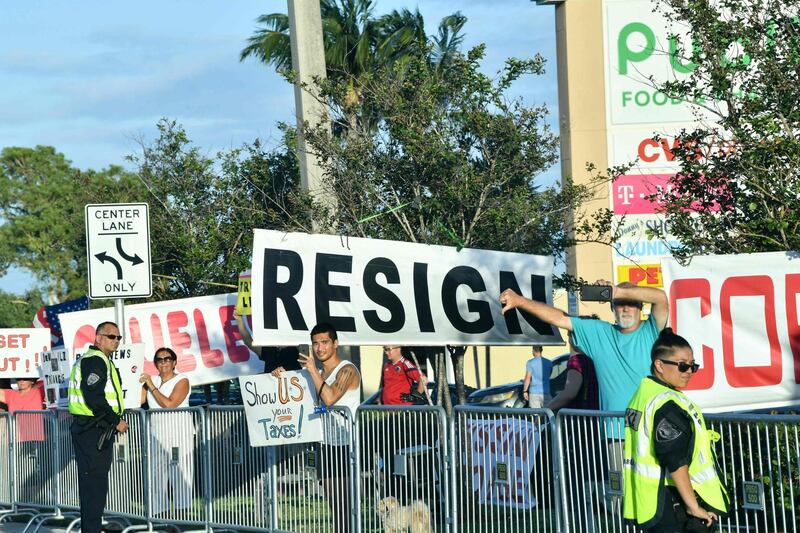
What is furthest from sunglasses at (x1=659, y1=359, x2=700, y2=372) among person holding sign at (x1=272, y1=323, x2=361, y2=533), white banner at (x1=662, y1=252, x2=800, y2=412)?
person holding sign at (x1=272, y1=323, x2=361, y2=533)

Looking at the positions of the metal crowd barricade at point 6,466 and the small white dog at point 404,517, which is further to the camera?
the metal crowd barricade at point 6,466

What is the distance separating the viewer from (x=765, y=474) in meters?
7.05

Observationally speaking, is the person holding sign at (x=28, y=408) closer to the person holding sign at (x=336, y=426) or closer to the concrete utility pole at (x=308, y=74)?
the concrete utility pole at (x=308, y=74)

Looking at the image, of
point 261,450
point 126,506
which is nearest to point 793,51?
point 261,450

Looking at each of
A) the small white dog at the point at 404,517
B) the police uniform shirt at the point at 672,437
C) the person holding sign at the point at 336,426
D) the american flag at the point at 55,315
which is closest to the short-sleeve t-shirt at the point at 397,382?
the person holding sign at the point at 336,426

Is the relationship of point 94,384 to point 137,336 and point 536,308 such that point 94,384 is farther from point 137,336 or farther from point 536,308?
point 137,336

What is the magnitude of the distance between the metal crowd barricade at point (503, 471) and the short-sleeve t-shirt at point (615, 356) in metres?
0.44

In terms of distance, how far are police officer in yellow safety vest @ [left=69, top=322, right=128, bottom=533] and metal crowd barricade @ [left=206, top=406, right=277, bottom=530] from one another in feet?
2.86

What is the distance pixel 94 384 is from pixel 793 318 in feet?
19.8

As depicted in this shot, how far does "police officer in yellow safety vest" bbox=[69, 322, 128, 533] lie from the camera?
36.8 feet

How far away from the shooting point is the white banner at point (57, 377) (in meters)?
14.5

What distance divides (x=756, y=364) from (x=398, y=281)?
349cm

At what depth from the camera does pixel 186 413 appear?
39.4ft

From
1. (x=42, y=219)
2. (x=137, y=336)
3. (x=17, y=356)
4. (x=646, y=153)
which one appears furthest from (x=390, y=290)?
(x=42, y=219)
